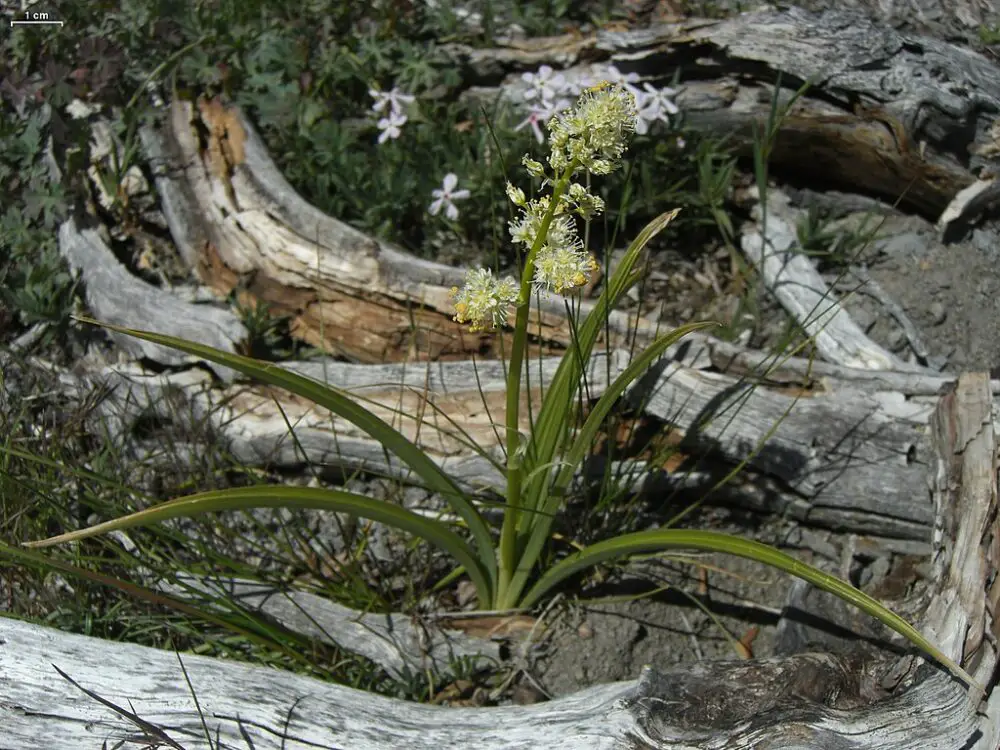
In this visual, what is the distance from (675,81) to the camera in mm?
3744

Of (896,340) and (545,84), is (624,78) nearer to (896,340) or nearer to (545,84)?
(545,84)

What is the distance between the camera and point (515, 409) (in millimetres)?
2135

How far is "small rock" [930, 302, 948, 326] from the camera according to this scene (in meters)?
3.50

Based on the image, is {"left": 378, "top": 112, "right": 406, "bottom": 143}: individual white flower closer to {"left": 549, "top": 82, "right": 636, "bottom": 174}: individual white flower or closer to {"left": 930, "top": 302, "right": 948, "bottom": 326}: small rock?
{"left": 549, "top": 82, "right": 636, "bottom": 174}: individual white flower

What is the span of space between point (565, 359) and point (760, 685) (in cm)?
99

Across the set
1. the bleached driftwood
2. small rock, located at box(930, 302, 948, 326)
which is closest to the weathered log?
the bleached driftwood

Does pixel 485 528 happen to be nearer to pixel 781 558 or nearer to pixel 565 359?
pixel 565 359

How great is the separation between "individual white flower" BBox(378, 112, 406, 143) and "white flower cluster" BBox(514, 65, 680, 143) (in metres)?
0.51

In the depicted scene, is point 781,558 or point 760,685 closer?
point 781,558

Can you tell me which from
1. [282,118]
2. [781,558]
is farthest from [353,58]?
[781,558]

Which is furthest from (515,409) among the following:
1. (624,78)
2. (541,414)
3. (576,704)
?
(624,78)

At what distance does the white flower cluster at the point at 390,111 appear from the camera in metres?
3.70

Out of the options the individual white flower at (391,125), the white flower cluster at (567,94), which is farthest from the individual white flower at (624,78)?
the individual white flower at (391,125)

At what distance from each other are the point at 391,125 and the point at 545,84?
0.69m
